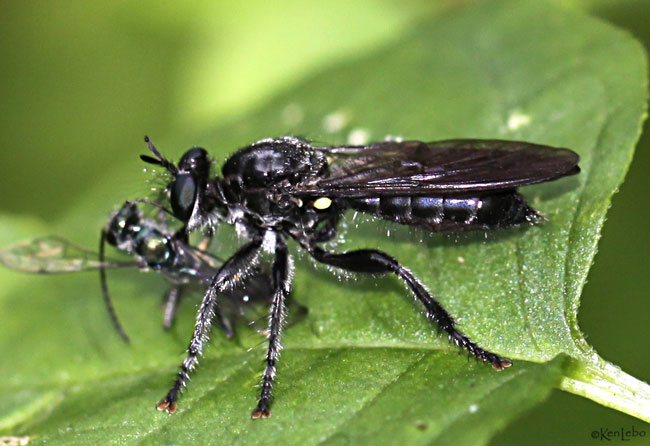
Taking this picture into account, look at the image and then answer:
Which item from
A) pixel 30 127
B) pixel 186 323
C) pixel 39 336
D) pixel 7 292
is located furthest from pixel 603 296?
pixel 30 127

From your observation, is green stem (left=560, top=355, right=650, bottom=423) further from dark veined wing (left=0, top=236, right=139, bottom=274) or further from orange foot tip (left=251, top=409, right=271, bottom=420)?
dark veined wing (left=0, top=236, right=139, bottom=274)

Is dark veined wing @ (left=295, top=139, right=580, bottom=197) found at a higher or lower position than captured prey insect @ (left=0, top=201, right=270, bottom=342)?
higher

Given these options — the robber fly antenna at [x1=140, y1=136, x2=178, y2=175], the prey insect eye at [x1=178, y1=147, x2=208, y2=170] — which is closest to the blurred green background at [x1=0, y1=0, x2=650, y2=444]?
the prey insect eye at [x1=178, y1=147, x2=208, y2=170]

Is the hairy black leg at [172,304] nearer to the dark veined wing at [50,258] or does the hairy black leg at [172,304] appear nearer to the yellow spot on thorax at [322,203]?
the dark veined wing at [50,258]

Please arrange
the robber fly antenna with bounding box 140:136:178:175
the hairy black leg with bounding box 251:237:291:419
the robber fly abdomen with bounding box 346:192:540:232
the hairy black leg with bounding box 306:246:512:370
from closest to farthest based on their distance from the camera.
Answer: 1. the hairy black leg with bounding box 306:246:512:370
2. the hairy black leg with bounding box 251:237:291:419
3. the robber fly abdomen with bounding box 346:192:540:232
4. the robber fly antenna with bounding box 140:136:178:175

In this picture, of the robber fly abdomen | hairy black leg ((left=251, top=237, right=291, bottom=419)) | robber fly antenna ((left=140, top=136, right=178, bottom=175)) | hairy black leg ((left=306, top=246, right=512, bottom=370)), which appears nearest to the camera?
hairy black leg ((left=306, top=246, right=512, bottom=370))

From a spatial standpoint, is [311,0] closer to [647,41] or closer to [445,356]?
[647,41]
